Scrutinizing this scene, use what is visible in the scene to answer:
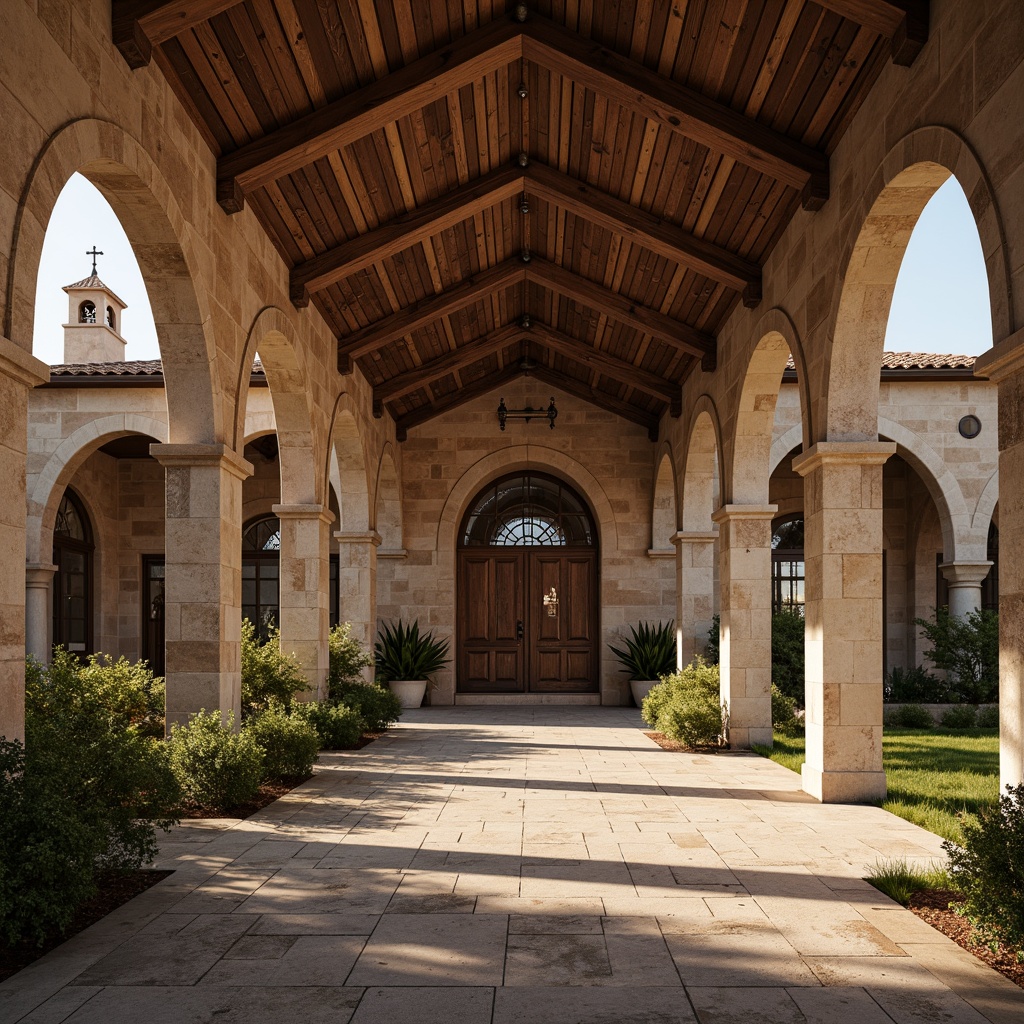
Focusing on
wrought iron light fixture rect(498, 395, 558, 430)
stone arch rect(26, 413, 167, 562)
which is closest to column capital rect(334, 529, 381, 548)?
stone arch rect(26, 413, 167, 562)

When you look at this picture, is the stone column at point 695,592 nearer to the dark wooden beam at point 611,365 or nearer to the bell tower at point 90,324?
the dark wooden beam at point 611,365

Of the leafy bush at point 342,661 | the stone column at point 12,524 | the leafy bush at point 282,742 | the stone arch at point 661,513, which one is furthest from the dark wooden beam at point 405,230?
the stone arch at point 661,513

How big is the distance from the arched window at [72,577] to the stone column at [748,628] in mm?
9355

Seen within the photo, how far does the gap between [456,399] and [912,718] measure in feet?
23.6

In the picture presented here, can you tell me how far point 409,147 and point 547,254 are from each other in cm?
315

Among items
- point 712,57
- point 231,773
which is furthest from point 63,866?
point 712,57

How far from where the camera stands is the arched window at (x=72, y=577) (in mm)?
14453

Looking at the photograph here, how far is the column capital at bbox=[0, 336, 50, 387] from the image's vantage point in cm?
370

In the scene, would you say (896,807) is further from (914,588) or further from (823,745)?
(914,588)

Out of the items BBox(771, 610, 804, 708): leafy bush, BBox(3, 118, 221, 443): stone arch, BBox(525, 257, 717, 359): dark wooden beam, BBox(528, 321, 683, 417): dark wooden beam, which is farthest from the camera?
BBox(528, 321, 683, 417): dark wooden beam

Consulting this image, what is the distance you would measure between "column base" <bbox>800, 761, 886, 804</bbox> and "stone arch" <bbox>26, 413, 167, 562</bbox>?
30.1 feet

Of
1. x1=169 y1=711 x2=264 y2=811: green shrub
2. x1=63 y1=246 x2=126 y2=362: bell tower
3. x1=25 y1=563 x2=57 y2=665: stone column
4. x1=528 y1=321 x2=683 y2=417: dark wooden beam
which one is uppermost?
x1=63 y1=246 x2=126 y2=362: bell tower

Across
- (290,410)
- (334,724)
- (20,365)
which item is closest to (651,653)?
(334,724)

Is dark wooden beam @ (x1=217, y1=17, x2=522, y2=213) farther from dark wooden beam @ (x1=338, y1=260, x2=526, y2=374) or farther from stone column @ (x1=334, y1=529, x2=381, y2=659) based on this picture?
stone column @ (x1=334, y1=529, x2=381, y2=659)
